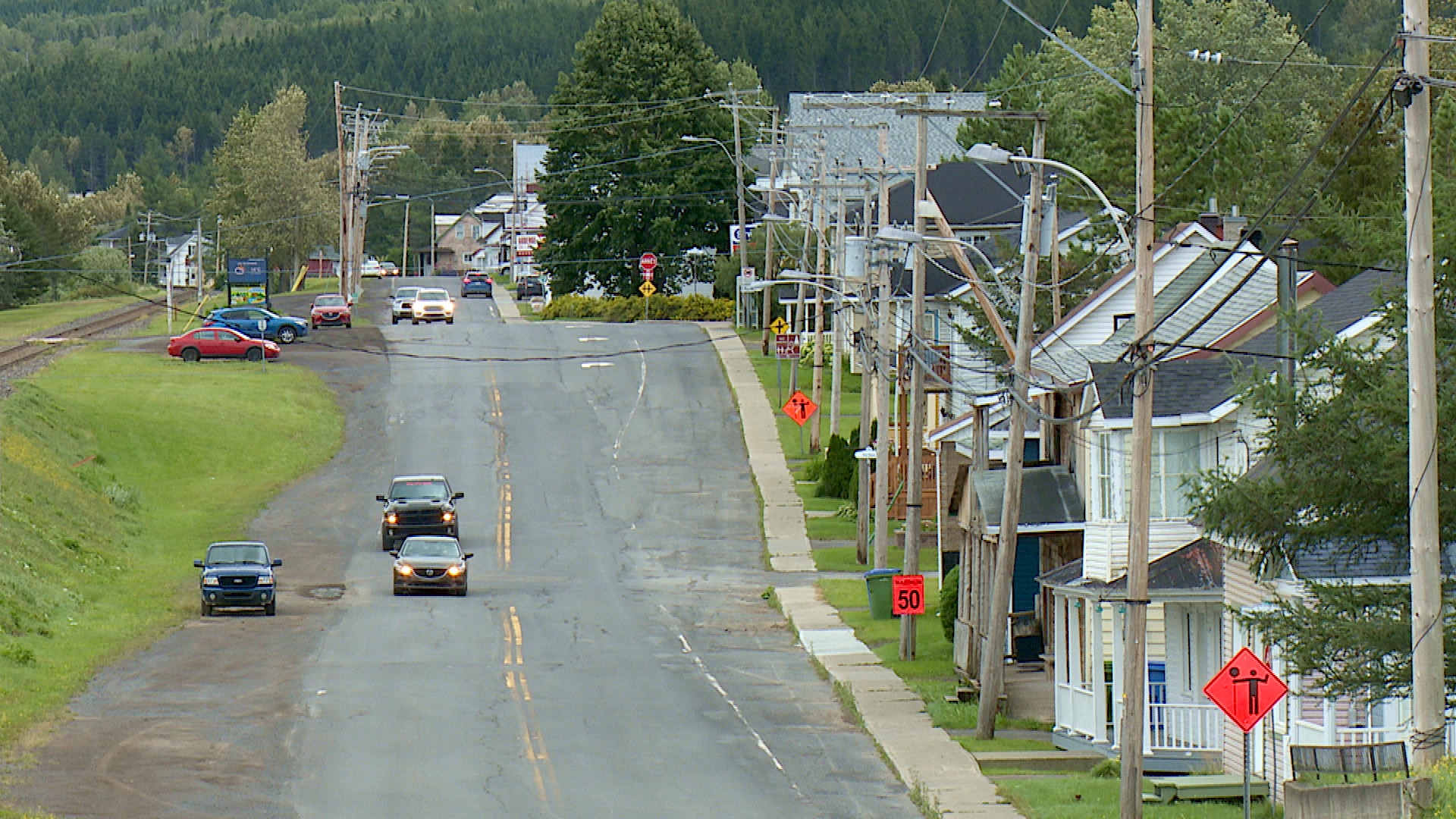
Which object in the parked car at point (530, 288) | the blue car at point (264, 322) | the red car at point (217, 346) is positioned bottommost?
the red car at point (217, 346)

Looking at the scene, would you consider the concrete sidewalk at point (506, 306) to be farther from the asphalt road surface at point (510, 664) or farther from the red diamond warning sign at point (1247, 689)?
the red diamond warning sign at point (1247, 689)

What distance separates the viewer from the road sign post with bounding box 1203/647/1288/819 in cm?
1956

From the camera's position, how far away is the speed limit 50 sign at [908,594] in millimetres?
33469

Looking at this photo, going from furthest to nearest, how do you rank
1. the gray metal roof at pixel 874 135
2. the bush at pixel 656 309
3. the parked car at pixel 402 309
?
the gray metal roof at pixel 874 135 → the bush at pixel 656 309 → the parked car at pixel 402 309

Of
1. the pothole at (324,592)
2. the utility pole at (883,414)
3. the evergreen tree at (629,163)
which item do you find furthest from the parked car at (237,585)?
the evergreen tree at (629,163)

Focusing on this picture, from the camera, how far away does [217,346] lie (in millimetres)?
72250

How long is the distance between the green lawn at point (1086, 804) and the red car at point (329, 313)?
63.0 m

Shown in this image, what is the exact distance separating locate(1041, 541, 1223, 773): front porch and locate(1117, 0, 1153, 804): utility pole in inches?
Answer: 214

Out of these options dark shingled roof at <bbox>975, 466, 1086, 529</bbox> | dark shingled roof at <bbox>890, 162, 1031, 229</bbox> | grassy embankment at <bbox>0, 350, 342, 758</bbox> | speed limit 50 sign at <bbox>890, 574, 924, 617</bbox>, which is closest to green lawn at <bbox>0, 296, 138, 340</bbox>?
grassy embankment at <bbox>0, 350, 342, 758</bbox>

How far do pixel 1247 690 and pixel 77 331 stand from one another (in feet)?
238

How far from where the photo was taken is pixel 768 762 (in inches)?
1011

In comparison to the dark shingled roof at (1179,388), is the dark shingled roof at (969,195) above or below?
above

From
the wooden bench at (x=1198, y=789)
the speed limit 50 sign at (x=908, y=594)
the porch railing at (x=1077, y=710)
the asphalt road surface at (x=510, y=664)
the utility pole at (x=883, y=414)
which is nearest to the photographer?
the asphalt road surface at (x=510, y=664)

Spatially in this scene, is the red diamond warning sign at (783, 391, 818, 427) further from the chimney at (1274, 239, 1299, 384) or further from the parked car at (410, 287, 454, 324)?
the parked car at (410, 287, 454, 324)
